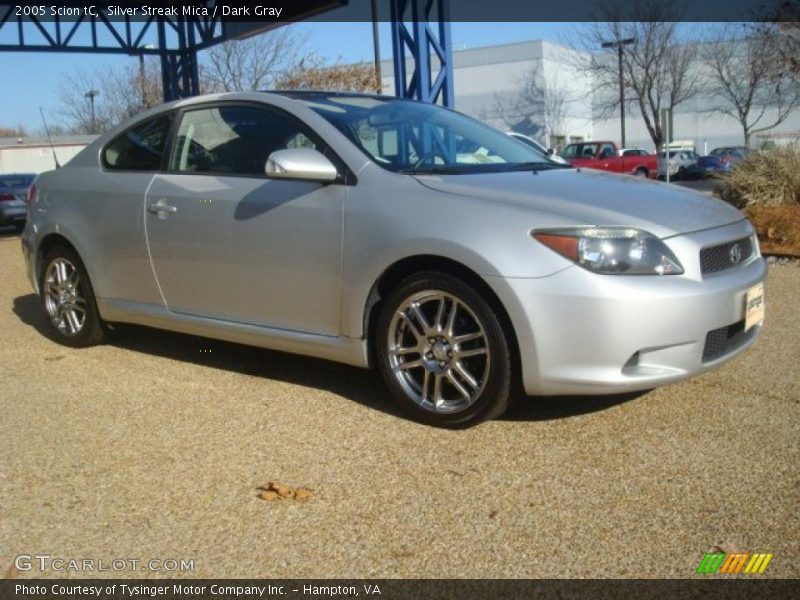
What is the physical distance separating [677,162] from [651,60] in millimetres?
8128

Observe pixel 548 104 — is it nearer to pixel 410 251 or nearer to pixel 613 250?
pixel 410 251

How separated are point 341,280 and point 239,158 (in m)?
1.05

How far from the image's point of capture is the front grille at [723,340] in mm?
3779

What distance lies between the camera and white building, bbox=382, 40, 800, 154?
2119 inches

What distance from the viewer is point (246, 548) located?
296 centimetres

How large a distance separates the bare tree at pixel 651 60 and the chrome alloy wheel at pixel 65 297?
3854cm

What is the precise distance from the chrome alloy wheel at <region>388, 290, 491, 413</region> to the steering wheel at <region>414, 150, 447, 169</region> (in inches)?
32.0

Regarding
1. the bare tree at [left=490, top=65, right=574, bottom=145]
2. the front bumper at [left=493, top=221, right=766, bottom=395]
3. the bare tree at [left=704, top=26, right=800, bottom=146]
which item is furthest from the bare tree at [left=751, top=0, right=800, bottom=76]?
the bare tree at [left=490, top=65, right=574, bottom=145]

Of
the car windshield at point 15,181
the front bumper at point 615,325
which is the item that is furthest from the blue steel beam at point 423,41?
the car windshield at point 15,181

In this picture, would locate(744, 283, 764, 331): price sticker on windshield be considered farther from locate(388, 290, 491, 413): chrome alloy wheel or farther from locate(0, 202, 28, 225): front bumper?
locate(0, 202, 28, 225): front bumper

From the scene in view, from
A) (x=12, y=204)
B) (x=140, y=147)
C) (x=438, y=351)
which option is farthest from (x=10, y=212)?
(x=438, y=351)

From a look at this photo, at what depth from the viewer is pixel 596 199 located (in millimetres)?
3926

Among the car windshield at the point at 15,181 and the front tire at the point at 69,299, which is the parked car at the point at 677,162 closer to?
the car windshield at the point at 15,181

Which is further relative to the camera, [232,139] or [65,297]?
[65,297]
